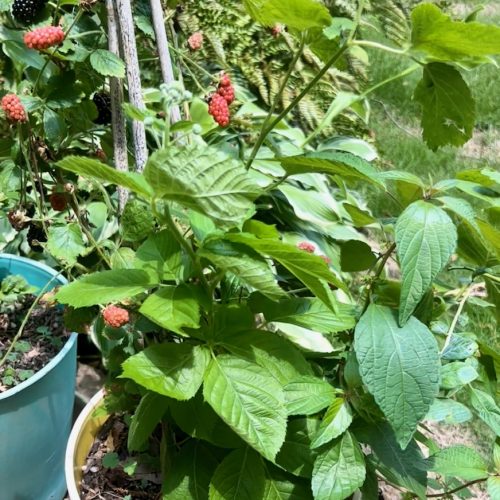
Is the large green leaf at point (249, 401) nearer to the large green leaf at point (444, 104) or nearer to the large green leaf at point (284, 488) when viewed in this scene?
the large green leaf at point (284, 488)

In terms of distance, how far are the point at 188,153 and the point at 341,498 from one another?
19.8 inches

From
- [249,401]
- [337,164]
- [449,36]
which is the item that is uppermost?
[449,36]

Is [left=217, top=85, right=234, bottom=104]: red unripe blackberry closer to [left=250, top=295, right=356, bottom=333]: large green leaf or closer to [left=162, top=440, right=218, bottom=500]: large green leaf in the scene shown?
[left=250, top=295, right=356, bottom=333]: large green leaf

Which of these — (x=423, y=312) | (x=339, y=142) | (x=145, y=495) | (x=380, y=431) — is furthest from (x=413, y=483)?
(x=339, y=142)

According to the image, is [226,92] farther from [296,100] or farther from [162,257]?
[162,257]

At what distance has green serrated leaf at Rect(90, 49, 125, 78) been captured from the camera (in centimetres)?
Answer: 103

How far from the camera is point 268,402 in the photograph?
824 mm

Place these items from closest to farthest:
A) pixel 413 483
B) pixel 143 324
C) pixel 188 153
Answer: pixel 188 153, pixel 413 483, pixel 143 324

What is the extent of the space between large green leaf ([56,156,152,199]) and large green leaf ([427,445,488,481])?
562 mm

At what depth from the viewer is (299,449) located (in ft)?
3.16

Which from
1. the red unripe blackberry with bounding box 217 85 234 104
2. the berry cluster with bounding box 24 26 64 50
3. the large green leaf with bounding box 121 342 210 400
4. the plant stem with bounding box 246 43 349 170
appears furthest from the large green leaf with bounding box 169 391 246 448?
the berry cluster with bounding box 24 26 64 50

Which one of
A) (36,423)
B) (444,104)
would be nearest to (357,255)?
(444,104)

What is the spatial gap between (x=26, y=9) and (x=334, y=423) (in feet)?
2.82

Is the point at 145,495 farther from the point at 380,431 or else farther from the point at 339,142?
the point at 339,142
